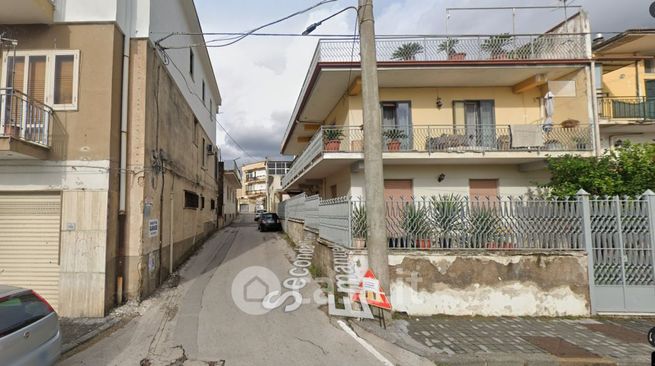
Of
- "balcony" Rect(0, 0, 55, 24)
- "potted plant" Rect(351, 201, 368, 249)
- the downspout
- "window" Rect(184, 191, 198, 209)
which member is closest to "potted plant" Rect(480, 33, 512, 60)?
"potted plant" Rect(351, 201, 368, 249)

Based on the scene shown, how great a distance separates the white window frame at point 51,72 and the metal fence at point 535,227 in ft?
22.0

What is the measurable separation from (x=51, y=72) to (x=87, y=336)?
5.42 meters

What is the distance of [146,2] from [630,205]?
1161 centimetres

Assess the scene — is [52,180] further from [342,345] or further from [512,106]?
[512,106]

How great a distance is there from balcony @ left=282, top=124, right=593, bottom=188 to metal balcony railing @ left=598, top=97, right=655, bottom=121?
2.84 m

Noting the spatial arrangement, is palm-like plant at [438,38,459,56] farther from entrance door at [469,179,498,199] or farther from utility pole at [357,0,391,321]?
utility pole at [357,0,391,321]

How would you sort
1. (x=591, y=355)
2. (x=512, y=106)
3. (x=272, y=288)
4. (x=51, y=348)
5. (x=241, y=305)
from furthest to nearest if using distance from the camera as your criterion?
(x=512, y=106) < (x=272, y=288) < (x=241, y=305) < (x=591, y=355) < (x=51, y=348)

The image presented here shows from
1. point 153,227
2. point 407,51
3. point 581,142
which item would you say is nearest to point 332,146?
point 407,51

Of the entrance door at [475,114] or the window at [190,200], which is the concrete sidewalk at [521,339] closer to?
the entrance door at [475,114]

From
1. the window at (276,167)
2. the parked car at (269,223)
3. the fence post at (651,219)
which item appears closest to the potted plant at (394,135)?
the fence post at (651,219)

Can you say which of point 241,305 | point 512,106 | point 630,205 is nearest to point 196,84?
point 241,305

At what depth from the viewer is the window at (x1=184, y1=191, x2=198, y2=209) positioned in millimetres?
11977

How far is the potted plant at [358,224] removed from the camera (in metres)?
7.08

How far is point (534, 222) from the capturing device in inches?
267
